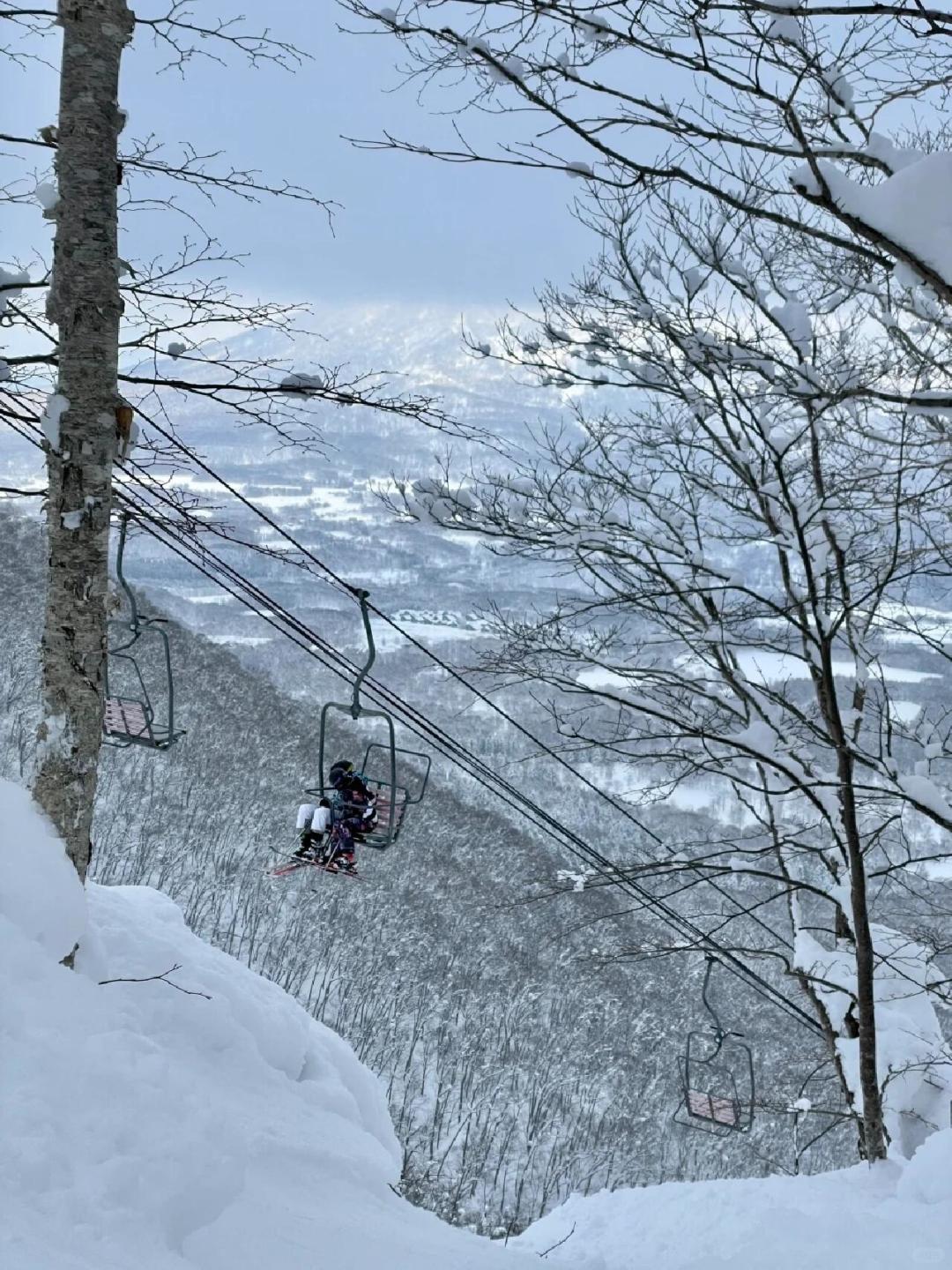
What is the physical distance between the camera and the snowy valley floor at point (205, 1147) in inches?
120

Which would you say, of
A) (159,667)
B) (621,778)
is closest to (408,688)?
(621,778)

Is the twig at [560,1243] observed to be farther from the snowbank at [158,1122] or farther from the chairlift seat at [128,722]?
the chairlift seat at [128,722]

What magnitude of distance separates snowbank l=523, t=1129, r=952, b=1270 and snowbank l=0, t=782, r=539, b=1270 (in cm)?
109

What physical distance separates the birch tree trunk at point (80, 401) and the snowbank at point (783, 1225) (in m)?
3.09

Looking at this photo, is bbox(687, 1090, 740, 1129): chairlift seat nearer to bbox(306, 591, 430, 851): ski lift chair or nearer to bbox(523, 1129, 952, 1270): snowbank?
bbox(523, 1129, 952, 1270): snowbank

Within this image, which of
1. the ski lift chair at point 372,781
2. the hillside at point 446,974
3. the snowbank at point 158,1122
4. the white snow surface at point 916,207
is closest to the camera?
the white snow surface at point 916,207

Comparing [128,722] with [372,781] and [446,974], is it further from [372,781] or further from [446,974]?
[446,974]

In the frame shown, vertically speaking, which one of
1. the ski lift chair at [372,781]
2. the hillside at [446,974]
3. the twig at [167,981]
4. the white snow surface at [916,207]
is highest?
the white snow surface at [916,207]

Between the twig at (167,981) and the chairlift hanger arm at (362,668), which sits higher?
the chairlift hanger arm at (362,668)

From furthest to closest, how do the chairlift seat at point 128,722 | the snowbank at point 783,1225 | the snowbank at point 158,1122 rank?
the chairlift seat at point 128,722 → the snowbank at point 783,1225 → the snowbank at point 158,1122

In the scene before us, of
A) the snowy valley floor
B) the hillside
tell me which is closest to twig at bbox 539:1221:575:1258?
the snowy valley floor

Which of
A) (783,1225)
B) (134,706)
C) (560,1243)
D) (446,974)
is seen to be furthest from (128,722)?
(446,974)

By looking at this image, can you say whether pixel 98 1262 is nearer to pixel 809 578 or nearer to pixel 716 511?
pixel 809 578

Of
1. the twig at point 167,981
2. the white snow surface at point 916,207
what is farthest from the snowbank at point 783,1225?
the white snow surface at point 916,207
